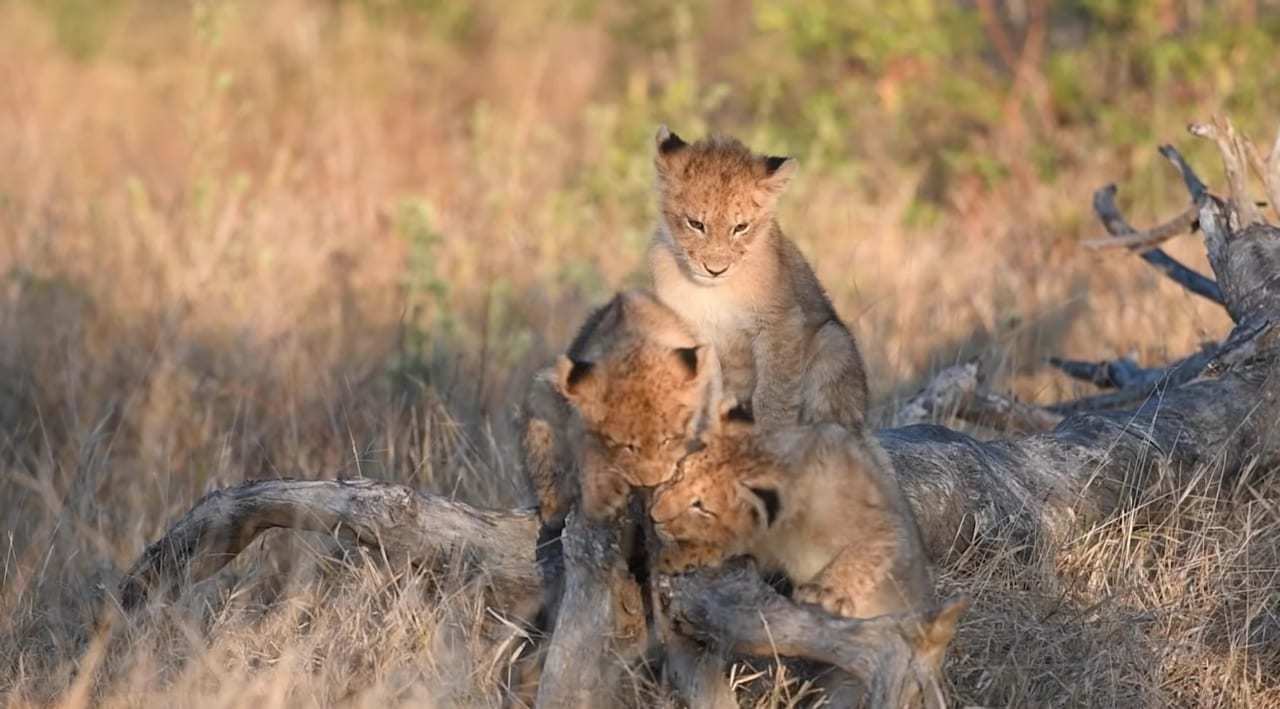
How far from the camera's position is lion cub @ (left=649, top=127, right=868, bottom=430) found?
5.78m

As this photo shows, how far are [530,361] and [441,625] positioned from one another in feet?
13.0

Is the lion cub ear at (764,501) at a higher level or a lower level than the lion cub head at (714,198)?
lower

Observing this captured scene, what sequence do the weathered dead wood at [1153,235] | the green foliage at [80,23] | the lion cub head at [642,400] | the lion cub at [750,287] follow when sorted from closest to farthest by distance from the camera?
the lion cub head at [642,400] < the lion cub at [750,287] < the weathered dead wood at [1153,235] < the green foliage at [80,23]

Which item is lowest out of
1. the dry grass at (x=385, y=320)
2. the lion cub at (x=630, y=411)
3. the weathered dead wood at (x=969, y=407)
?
the dry grass at (x=385, y=320)

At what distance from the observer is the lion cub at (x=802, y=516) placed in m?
4.40

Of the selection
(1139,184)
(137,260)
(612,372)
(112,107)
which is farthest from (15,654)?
(112,107)

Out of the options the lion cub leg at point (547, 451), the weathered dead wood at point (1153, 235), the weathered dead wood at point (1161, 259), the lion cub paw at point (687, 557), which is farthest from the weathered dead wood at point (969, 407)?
the lion cub paw at point (687, 557)

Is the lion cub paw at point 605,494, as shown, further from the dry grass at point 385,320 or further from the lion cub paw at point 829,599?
the dry grass at point 385,320

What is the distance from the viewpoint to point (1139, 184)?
1212 centimetres

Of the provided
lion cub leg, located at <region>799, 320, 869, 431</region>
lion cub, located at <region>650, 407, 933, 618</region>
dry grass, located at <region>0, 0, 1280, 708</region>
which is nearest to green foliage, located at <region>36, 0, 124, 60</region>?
dry grass, located at <region>0, 0, 1280, 708</region>

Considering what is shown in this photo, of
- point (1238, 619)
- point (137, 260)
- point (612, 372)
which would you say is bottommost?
point (137, 260)

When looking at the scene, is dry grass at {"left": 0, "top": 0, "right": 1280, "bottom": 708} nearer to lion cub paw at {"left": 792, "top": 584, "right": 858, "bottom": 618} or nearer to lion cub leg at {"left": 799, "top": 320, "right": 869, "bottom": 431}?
lion cub paw at {"left": 792, "top": 584, "right": 858, "bottom": 618}

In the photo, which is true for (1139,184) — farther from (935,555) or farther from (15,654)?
(15,654)

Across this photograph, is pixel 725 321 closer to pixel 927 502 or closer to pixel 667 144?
pixel 667 144
